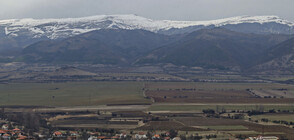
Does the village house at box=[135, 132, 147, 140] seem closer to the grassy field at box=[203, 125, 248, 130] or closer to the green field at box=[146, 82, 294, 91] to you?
the grassy field at box=[203, 125, 248, 130]

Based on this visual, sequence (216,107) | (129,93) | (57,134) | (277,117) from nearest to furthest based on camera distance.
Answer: (57,134)
(277,117)
(216,107)
(129,93)

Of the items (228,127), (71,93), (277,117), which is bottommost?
(228,127)

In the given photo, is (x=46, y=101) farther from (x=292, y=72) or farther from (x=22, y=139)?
(x=292, y=72)

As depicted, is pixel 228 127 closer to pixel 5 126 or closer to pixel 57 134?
pixel 57 134

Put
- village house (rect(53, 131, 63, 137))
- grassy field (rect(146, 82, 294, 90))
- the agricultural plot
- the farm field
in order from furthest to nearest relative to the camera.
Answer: grassy field (rect(146, 82, 294, 90)) < the agricultural plot < the farm field < village house (rect(53, 131, 63, 137))

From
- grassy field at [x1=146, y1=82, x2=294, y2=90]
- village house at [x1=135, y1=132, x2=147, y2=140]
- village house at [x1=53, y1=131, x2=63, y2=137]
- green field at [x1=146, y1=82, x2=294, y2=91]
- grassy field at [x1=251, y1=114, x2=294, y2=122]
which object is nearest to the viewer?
village house at [x1=135, y1=132, x2=147, y2=140]

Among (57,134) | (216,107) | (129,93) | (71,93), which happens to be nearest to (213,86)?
(129,93)

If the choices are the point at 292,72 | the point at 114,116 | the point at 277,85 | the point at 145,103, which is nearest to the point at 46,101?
the point at 145,103

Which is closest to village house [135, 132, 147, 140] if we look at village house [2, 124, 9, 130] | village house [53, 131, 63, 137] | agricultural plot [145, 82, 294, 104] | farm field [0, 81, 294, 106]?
village house [53, 131, 63, 137]
